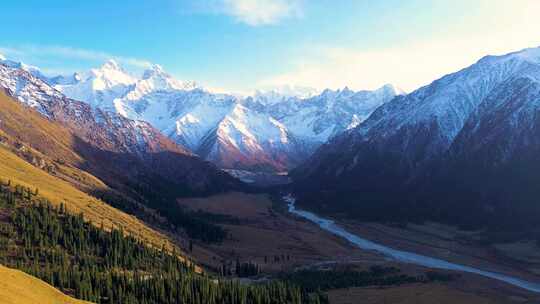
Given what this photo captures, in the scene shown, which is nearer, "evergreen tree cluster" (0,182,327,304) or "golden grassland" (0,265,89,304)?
"golden grassland" (0,265,89,304)

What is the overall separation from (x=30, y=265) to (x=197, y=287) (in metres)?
53.4

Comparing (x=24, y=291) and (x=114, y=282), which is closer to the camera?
(x=24, y=291)

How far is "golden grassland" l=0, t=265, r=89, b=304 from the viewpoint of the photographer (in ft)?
353

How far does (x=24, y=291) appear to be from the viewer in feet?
384

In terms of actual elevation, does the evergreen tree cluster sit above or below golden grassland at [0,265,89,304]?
below

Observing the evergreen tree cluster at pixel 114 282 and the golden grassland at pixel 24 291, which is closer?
the golden grassland at pixel 24 291

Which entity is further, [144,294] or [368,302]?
[368,302]

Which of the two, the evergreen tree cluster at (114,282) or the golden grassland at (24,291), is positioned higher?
the golden grassland at (24,291)

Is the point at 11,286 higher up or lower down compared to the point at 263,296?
higher up

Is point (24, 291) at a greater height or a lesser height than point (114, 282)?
greater

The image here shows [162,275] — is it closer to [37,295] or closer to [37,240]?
[37,240]

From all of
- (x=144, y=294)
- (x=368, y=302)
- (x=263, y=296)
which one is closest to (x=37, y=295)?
(x=144, y=294)

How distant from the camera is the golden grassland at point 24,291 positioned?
108m

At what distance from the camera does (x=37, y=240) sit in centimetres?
19838
